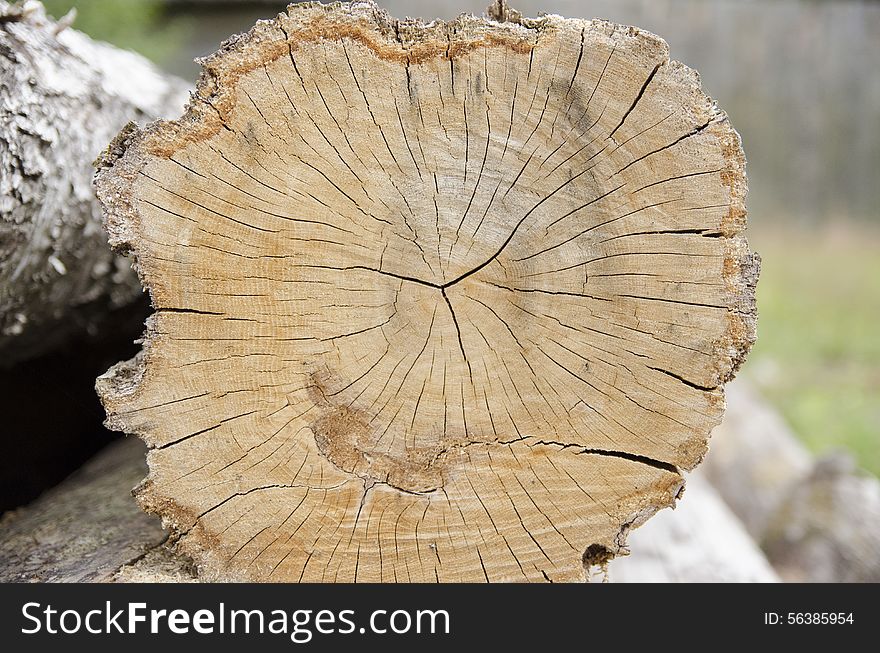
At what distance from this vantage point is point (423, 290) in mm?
1351

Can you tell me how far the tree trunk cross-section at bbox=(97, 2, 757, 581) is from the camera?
1.31 metres

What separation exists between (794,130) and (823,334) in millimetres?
2331

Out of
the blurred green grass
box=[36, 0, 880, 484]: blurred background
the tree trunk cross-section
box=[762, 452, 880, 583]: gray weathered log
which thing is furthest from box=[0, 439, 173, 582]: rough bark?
box=[36, 0, 880, 484]: blurred background

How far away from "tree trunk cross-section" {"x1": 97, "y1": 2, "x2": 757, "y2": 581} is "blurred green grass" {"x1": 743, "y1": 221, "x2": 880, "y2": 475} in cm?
362

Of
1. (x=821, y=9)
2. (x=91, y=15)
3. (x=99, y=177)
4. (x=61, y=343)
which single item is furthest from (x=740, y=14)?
(x=99, y=177)

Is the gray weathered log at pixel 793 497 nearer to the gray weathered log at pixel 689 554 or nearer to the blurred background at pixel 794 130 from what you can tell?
the gray weathered log at pixel 689 554

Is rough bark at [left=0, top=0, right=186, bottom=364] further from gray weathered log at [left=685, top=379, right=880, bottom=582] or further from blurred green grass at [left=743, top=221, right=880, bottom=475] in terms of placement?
blurred green grass at [left=743, top=221, right=880, bottom=475]

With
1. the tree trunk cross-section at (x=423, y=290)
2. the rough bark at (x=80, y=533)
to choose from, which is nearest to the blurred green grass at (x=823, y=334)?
the tree trunk cross-section at (x=423, y=290)

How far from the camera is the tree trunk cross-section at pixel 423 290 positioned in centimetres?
131

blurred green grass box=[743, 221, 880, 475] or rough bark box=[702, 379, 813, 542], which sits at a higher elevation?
blurred green grass box=[743, 221, 880, 475]

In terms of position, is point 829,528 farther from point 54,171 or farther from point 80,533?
point 54,171
